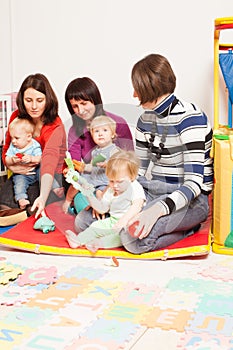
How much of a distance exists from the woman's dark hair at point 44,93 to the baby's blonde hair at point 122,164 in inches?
20.9

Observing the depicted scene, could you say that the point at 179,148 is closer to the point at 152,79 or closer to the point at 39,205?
the point at 152,79

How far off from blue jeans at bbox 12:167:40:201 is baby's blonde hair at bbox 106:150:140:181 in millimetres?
527

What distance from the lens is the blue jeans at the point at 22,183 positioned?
7.22 ft

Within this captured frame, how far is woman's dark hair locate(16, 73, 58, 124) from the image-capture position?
2215 millimetres

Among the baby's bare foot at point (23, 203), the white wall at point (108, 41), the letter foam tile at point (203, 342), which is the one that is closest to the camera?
the letter foam tile at point (203, 342)

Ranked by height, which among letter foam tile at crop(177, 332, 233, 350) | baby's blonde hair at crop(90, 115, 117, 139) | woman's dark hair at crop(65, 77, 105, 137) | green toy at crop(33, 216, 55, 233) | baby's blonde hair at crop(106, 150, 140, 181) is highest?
woman's dark hair at crop(65, 77, 105, 137)

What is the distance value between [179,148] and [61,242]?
519 millimetres

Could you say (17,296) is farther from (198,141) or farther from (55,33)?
(55,33)

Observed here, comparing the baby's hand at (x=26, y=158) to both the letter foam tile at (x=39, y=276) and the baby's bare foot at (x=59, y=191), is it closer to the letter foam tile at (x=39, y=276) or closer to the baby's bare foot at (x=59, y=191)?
the baby's bare foot at (x=59, y=191)

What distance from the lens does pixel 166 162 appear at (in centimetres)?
188

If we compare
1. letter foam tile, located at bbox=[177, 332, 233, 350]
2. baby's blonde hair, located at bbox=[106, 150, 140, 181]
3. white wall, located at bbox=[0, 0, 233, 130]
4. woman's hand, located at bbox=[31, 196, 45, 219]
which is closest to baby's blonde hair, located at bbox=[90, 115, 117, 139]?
baby's blonde hair, located at bbox=[106, 150, 140, 181]

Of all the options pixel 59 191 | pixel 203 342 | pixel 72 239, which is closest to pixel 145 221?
pixel 72 239

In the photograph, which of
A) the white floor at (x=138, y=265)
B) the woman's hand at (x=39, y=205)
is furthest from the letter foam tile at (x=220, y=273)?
the woman's hand at (x=39, y=205)

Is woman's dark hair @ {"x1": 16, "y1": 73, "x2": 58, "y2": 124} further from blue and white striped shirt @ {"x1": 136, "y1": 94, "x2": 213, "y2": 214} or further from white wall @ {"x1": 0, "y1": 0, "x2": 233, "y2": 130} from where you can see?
blue and white striped shirt @ {"x1": 136, "y1": 94, "x2": 213, "y2": 214}
